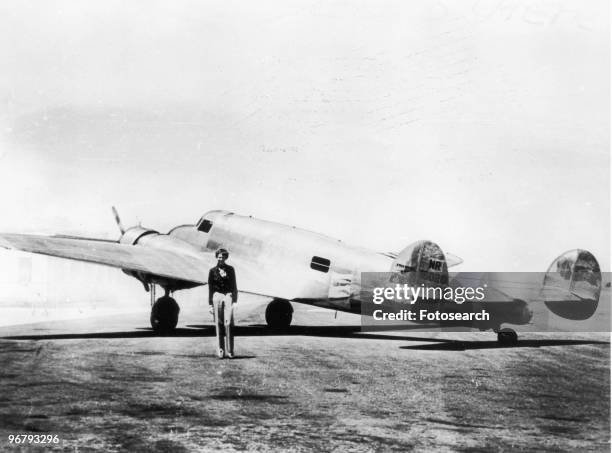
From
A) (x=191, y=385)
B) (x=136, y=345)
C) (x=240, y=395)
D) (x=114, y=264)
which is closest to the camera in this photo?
(x=240, y=395)

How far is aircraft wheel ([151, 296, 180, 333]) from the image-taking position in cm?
1998

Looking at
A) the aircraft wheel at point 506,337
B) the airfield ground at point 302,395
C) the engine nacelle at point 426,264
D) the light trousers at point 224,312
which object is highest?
the engine nacelle at point 426,264

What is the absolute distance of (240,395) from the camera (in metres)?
11.0

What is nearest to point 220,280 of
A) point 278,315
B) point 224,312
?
point 224,312

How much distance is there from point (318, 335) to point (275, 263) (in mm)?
2358

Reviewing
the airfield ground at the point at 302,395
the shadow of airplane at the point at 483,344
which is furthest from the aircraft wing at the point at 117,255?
the shadow of airplane at the point at 483,344

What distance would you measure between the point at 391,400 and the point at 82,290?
2001 inches

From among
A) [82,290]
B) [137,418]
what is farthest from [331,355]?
[82,290]

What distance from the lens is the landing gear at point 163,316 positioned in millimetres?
19984

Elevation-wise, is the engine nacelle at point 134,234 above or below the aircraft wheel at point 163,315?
above

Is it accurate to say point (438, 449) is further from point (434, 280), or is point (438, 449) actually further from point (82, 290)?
point (82, 290)

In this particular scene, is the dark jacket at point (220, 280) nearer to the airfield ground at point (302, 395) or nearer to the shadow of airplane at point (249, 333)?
the airfield ground at point (302, 395)

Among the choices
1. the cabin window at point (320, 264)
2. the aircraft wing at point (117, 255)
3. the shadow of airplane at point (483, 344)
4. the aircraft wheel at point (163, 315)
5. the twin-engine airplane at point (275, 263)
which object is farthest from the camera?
the aircraft wheel at point (163, 315)

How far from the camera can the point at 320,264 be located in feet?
65.3
